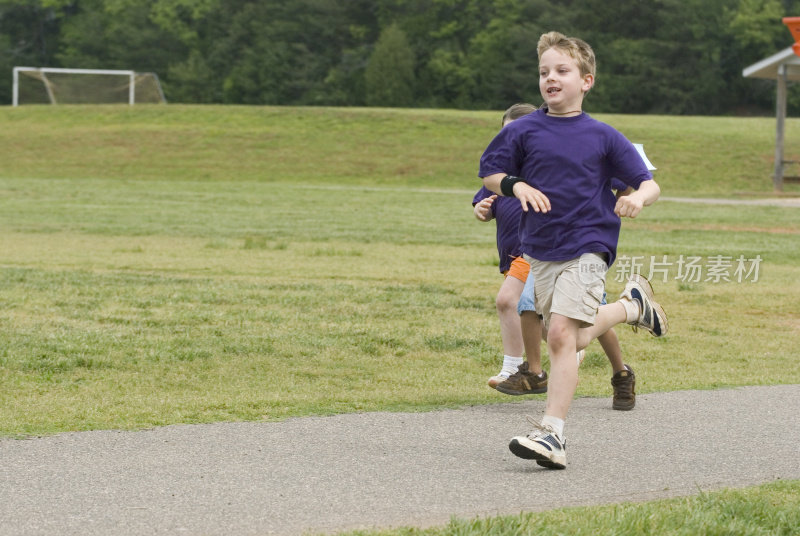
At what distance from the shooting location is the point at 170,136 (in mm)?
42625

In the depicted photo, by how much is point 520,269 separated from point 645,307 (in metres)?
0.83

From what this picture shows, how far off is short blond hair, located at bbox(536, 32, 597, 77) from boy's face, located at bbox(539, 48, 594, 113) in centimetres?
2

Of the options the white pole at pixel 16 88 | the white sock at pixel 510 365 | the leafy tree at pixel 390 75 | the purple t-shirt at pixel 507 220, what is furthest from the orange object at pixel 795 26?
the leafy tree at pixel 390 75

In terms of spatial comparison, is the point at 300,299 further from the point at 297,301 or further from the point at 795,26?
the point at 795,26

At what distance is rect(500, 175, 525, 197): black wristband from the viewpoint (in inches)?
190

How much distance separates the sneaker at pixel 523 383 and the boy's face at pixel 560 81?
5.91 feet

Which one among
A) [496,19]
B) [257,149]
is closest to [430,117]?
[257,149]

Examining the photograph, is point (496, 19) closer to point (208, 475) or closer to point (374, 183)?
point (374, 183)

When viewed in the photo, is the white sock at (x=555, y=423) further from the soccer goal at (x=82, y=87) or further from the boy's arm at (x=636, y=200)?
the soccer goal at (x=82, y=87)

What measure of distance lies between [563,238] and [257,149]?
36554 millimetres

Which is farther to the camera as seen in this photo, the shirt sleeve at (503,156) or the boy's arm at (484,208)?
the boy's arm at (484,208)

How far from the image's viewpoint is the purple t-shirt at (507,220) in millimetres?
6262

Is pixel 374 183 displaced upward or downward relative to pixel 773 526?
downward

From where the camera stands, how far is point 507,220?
630 cm
